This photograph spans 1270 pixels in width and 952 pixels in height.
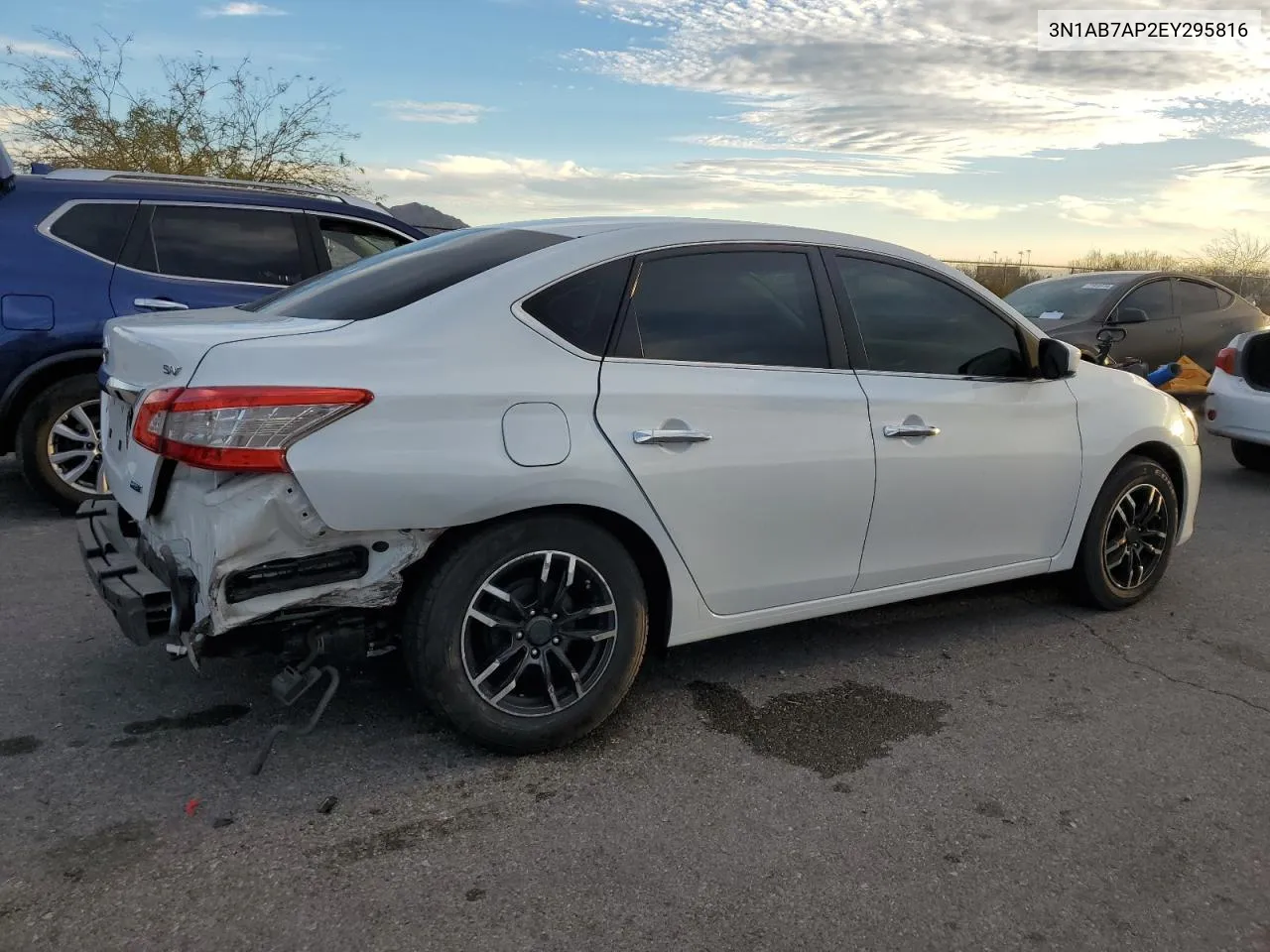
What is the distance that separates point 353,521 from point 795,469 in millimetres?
1497

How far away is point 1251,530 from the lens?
6621 mm

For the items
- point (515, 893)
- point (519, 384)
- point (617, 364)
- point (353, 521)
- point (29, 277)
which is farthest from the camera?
point (29, 277)

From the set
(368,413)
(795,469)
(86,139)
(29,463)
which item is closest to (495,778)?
(368,413)

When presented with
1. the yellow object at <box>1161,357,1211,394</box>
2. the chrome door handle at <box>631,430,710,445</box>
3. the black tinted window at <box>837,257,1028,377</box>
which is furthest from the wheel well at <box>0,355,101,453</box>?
the yellow object at <box>1161,357,1211,394</box>

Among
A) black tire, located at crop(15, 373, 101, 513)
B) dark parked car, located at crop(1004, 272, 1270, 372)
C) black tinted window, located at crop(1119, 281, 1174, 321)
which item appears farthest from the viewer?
black tinted window, located at crop(1119, 281, 1174, 321)

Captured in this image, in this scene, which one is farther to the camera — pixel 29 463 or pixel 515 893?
pixel 29 463

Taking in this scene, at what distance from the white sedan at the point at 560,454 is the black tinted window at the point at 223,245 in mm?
2724

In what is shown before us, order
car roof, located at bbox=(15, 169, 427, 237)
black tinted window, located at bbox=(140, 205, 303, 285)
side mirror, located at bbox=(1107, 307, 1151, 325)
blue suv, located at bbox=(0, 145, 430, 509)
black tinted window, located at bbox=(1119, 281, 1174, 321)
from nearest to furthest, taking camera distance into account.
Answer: blue suv, located at bbox=(0, 145, 430, 509) → car roof, located at bbox=(15, 169, 427, 237) → black tinted window, located at bbox=(140, 205, 303, 285) → side mirror, located at bbox=(1107, 307, 1151, 325) → black tinted window, located at bbox=(1119, 281, 1174, 321)

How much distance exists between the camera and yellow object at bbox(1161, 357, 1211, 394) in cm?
1088

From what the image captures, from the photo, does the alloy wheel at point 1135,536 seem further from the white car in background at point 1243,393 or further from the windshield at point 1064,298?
the windshield at point 1064,298

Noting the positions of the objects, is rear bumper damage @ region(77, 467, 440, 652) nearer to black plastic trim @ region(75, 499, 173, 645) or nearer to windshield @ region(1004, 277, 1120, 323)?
black plastic trim @ region(75, 499, 173, 645)

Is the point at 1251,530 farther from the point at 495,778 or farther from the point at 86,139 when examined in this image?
the point at 86,139

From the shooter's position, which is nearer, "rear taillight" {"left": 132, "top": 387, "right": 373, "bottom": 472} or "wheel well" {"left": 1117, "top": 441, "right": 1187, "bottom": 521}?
"rear taillight" {"left": 132, "top": 387, "right": 373, "bottom": 472}

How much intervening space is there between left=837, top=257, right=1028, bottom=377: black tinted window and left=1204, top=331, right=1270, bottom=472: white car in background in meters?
4.85
